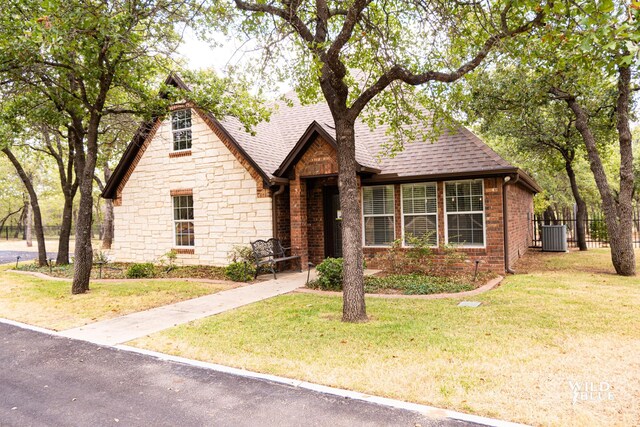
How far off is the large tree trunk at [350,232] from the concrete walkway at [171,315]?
269 cm

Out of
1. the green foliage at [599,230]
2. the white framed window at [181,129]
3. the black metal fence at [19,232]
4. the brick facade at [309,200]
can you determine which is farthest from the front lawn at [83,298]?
the black metal fence at [19,232]

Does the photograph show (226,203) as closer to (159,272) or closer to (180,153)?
(180,153)

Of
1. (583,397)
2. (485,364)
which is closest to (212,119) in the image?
(485,364)

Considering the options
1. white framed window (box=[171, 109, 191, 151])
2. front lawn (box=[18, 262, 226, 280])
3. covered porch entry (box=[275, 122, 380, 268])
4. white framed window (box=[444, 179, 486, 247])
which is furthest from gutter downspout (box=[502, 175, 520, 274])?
white framed window (box=[171, 109, 191, 151])

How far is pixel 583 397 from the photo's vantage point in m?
3.86

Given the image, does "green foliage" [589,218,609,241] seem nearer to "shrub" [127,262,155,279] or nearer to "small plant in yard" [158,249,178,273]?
"small plant in yard" [158,249,178,273]

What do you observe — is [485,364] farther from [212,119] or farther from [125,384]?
[212,119]

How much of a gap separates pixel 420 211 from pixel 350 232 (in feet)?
19.6

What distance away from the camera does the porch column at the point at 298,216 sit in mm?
12680

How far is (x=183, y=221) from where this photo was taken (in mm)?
15031

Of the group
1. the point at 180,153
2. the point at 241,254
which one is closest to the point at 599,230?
the point at 241,254

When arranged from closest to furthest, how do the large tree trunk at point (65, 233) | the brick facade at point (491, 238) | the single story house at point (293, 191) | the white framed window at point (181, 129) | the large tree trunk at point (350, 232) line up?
the large tree trunk at point (350, 232) → the brick facade at point (491, 238) → the single story house at point (293, 191) → the white framed window at point (181, 129) → the large tree trunk at point (65, 233)

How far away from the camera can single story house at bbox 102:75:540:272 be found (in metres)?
11.6

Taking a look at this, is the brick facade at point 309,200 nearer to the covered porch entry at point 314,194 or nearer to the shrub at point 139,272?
the covered porch entry at point 314,194
